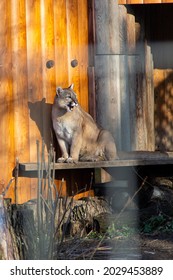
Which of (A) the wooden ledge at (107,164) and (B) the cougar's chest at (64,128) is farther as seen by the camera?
(B) the cougar's chest at (64,128)

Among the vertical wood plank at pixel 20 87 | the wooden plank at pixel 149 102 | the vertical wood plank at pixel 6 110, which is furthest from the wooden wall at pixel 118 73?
the vertical wood plank at pixel 6 110

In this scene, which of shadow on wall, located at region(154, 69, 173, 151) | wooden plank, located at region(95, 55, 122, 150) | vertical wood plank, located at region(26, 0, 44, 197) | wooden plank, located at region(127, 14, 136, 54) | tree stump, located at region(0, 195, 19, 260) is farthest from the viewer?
shadow on wall, located at region(154, 69, 173, 151)

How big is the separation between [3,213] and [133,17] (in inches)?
126

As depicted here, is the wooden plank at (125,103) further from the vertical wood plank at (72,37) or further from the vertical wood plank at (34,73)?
the vertical wood plank at (34,73)

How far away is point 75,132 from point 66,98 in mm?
350

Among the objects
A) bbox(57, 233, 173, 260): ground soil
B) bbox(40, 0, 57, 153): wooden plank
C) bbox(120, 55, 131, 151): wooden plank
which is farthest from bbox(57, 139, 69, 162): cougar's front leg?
bbox(57, 233, 173, 260): ground soil

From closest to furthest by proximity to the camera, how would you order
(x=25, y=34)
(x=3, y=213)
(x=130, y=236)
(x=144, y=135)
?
(x=3, y=213) < (x=130, y=236) < (x=25, y=34) < (x=144, y=135)

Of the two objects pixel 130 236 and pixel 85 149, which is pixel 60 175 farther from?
pixel 130 236

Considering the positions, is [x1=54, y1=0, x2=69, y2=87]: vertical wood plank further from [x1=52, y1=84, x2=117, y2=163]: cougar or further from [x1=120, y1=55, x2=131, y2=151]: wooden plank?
[x1=120, y1=55, x2=131, y2=151]: wooden plank

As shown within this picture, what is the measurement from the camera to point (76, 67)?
252 inches

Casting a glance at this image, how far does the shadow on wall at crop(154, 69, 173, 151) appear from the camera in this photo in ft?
24.5

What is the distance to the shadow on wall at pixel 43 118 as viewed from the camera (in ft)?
20.7

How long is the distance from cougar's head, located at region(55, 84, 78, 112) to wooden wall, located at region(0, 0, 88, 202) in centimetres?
21
